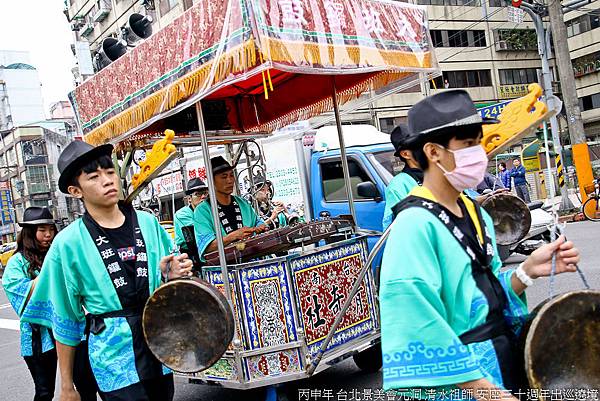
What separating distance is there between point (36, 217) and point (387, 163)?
15.1 ft

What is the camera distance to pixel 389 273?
1.74m

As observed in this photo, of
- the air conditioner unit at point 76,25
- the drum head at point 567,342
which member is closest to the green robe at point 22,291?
the drum head at point 567,342

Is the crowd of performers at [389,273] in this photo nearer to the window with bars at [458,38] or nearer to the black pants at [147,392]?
the black pants at [147,392]

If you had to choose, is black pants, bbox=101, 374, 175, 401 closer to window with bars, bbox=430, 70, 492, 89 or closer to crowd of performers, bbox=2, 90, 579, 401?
crowd of performers, bbox=2, 90, 579, 401

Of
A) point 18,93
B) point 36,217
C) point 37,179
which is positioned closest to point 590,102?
point 36,217

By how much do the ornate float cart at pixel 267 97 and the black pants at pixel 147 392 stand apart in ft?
0.58

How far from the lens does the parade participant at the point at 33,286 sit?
4059 millimetres

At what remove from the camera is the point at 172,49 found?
367cm

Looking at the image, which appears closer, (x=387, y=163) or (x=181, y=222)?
(x=181, y=222)

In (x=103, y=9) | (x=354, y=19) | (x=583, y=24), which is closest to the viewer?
(x=354, y=19)

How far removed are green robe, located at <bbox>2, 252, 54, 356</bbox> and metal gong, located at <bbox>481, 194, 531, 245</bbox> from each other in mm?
3240

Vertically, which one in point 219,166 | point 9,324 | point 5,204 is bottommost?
point 9,324

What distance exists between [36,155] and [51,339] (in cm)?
5153

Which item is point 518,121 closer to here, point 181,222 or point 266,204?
point 181,222
